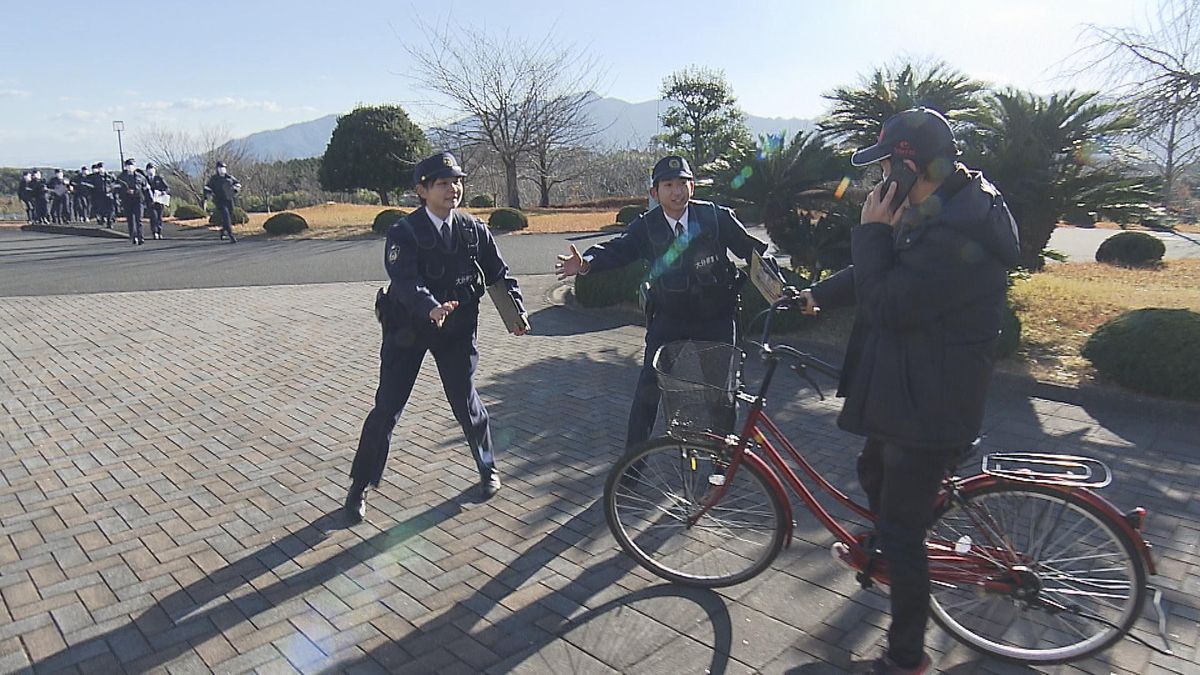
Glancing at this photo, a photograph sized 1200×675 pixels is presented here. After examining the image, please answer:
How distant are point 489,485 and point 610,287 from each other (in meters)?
5.71

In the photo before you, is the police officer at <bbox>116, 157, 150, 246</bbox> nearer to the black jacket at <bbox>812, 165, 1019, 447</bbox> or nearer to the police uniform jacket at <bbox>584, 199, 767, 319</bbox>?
the police uniform jacket at <bbox>584, 199, 767, 319</bbox>

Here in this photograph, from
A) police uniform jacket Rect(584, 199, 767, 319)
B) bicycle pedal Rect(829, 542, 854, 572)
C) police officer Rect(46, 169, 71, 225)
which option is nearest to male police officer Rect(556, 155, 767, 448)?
police uniform jacket Rect(584, 199, 767, 319)

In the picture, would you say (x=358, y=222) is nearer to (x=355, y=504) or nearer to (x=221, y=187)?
(x=221, y=187)

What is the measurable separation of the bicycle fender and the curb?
901 inches

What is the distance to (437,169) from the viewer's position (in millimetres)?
3785

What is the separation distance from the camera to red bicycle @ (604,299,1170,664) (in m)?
2.68

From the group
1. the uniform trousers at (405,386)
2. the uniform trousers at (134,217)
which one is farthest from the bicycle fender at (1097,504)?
the uniform trousers at (134,217)

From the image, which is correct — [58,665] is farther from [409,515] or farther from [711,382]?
[711,382]

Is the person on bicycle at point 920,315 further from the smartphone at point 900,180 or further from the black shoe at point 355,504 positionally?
the black shoe at point 355,504

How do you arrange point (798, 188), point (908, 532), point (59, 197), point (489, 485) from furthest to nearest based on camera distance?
point (59, 197) → point (798, 188) → point (489, 485) → point (908, 532)

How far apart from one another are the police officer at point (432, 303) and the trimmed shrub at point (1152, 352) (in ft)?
15.7

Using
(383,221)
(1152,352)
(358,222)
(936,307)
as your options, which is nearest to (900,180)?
(936,307)

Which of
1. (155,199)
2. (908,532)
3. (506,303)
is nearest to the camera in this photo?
(908,532)

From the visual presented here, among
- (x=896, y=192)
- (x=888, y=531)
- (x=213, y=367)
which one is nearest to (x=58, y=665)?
(x=888, y=531)
